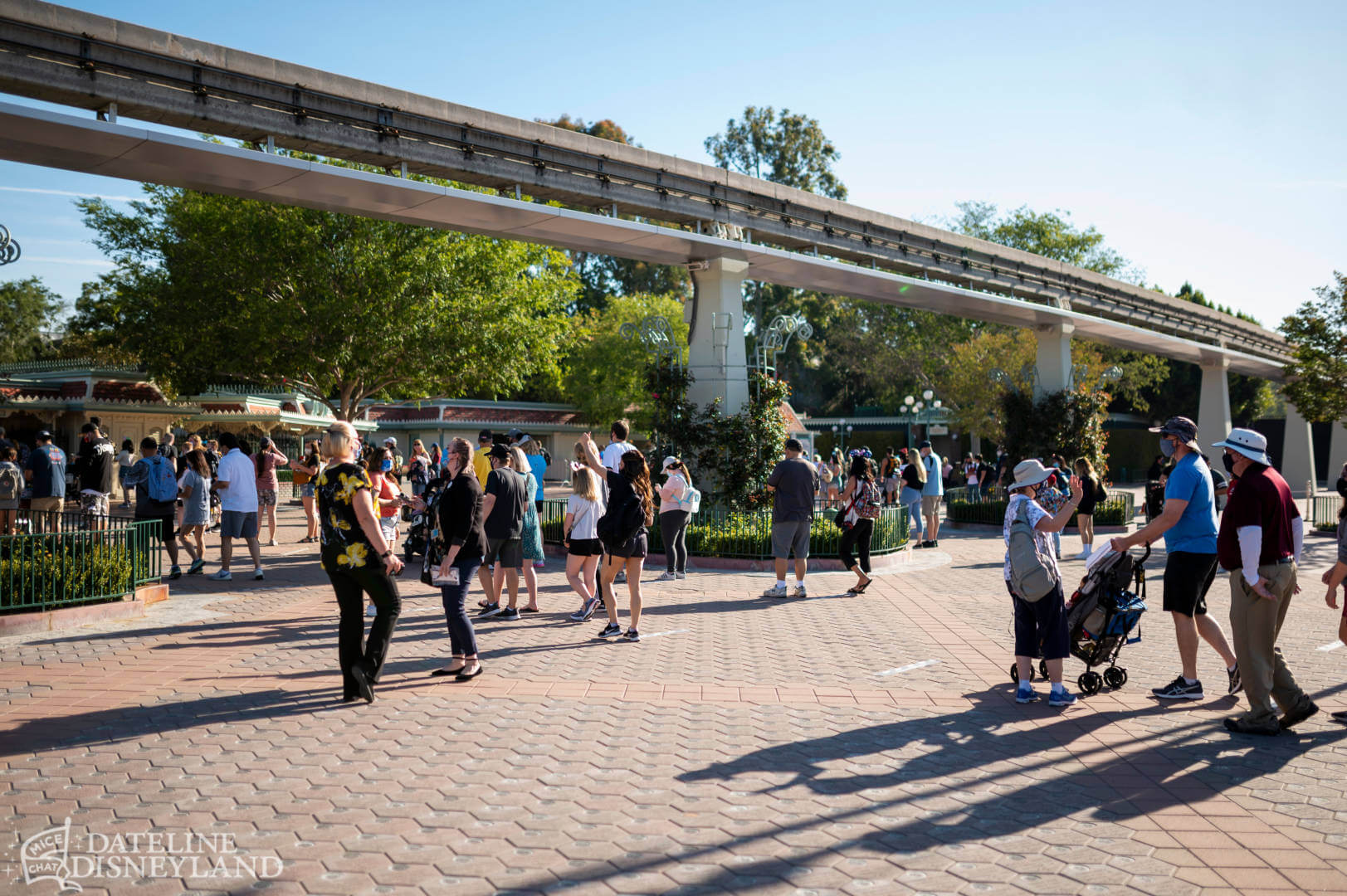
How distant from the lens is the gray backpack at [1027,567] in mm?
6445

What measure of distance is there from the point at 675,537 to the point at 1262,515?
7.46 m

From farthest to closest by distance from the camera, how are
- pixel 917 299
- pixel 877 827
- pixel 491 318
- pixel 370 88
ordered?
pixel 491 318, pixel 917 299, pixel 370 88, pixel 877 827

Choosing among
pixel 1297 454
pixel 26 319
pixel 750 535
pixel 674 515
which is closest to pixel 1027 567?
pixel 674 515

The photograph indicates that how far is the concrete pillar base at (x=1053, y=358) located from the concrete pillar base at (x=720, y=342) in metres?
11.5

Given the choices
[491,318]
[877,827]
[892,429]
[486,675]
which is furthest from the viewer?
[892,429]

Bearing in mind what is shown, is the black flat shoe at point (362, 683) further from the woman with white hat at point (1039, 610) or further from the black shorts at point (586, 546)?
the woman with white hat at point (1039, 610)

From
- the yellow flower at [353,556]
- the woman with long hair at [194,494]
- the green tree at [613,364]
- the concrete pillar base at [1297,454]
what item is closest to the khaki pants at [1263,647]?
the yellow flower at [353,556]

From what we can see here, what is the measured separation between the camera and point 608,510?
8.66m

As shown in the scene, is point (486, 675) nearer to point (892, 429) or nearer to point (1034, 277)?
point (1034, 277)

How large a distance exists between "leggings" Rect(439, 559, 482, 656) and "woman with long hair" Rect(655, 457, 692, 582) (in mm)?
4746

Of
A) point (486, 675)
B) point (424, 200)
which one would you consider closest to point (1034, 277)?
point (424, 200)

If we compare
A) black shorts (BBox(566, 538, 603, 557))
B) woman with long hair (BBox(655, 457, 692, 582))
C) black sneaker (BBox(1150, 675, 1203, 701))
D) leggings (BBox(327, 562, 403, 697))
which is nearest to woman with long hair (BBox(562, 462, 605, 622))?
black shorts (BBox(566, 538, 603, 557))

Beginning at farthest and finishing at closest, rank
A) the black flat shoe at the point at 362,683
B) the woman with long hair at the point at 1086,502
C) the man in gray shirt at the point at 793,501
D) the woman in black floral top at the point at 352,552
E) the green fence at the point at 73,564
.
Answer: the woman with long hair at the point at 1086,502, the man in gray shirt at the point at 793,501, the green fence at the point at 73,564, the black flat shoe at the point at 362,683, the woman in black floral top at the point at 352,552

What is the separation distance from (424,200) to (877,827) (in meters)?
10.3
